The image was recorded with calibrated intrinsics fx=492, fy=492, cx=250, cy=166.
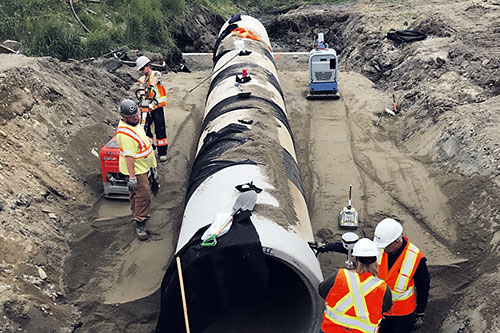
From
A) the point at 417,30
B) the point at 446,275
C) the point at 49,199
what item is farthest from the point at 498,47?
the point at 49,199

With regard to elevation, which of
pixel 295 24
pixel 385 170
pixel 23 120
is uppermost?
pixel 23 120

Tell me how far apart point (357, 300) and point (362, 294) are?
0.07m

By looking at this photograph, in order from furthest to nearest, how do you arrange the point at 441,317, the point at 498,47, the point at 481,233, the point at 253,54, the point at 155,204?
the point at 498,47, the point at 253,54, the point at 155,204, the point at 481,233, the point at 441,317

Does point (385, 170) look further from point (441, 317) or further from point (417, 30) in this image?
point (417, 30)

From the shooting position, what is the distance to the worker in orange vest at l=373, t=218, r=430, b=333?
4.20 m

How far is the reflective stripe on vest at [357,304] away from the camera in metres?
3.79

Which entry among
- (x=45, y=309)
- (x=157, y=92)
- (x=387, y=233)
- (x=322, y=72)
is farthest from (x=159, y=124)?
(x=387, y=233)

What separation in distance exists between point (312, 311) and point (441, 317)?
1.48m

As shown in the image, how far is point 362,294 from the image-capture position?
12.4 ft

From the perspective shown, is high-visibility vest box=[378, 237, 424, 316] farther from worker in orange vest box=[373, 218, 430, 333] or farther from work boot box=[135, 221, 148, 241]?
work boot box=[135, 221, 148, 241]

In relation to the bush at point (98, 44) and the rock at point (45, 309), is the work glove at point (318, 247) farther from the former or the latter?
the bush at point (98, 44)

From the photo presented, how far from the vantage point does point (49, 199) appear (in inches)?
267

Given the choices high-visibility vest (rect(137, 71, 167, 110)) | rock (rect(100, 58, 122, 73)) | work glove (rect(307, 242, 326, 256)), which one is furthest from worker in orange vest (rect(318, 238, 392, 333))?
→ rock (rect(100, 58, 122, 73))

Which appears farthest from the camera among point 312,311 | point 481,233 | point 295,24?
point 295,24
